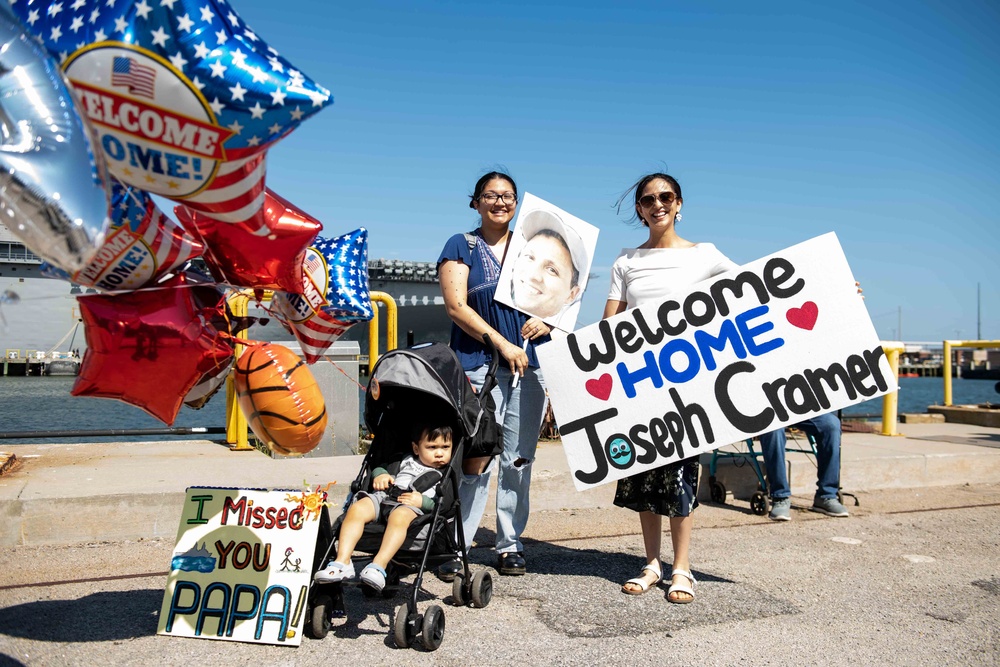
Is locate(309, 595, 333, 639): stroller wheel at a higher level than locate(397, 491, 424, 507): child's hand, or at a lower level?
lower

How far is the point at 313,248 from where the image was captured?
11.4ft

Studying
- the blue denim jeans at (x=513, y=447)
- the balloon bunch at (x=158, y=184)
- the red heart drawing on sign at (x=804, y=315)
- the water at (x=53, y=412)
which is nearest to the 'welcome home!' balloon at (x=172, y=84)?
the balloon bunch at (x=158, y=184)

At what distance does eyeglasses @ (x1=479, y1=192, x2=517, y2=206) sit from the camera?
4.15 metres

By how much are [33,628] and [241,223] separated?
1.87 meters

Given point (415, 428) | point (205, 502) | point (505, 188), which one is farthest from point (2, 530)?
point (505, 188)

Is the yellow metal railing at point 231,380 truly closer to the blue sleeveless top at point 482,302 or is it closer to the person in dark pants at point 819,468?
the blue sleeveless top at point 482,302

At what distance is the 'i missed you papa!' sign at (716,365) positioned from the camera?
3.81 metres

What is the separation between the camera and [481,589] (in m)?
3.58

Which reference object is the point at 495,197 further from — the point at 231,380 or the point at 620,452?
the point at 231,380

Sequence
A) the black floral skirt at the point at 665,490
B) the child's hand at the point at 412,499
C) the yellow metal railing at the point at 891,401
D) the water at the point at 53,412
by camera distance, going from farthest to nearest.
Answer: the water at the point at 53,412
the yellow metal railing at the point at 891,401
the black floral skirt at the point at 665,490
the child's hand at the point at 412,499

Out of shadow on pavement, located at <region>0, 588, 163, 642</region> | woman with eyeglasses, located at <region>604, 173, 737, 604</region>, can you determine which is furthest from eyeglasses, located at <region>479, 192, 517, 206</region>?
shadow on pavement, located at <region>0, 588, 163, 642</region>

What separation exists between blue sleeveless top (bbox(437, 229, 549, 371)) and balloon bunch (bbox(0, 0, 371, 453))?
76 centimetres

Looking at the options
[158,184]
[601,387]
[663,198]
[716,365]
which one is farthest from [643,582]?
[158,184]

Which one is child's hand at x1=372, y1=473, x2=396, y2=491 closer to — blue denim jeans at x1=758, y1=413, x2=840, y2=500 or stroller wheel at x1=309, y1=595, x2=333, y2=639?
stroller wheel at x1=309, y1=595, x2=333, y2=639
